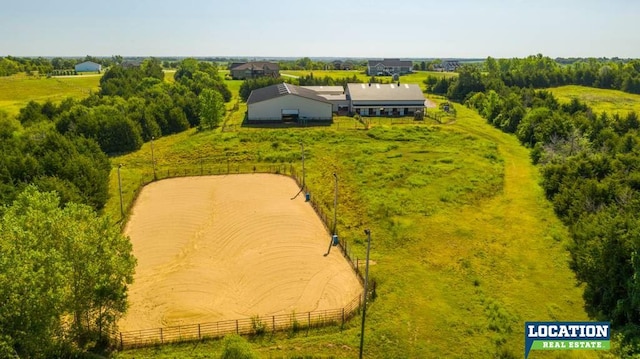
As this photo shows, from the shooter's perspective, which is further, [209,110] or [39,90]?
[39,90]

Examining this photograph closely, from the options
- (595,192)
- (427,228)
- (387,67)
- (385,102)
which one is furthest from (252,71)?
(595,192)

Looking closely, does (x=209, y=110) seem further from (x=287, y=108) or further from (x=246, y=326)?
(x=246, y=326)

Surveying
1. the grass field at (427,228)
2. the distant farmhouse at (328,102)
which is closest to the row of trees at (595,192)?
the grass field at (427,228)

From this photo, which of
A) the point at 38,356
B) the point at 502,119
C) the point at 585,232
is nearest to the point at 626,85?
the point at 502,119

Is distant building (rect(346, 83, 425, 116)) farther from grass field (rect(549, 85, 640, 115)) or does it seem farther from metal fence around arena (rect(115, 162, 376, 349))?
metal fence around arena (rect(115, 162, 376, 349))

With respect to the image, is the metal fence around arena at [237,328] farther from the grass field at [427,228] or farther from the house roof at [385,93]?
the house roof at [385,93]

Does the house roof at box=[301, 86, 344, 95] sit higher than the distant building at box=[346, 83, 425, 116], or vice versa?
the house roof at box=[301, 86, 344, 95]

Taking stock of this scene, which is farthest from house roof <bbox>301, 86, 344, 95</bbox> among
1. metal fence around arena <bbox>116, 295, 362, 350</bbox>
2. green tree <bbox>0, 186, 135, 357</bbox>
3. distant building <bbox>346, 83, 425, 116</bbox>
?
green tree <bbox>0, 186, 135, 357</bbox>
